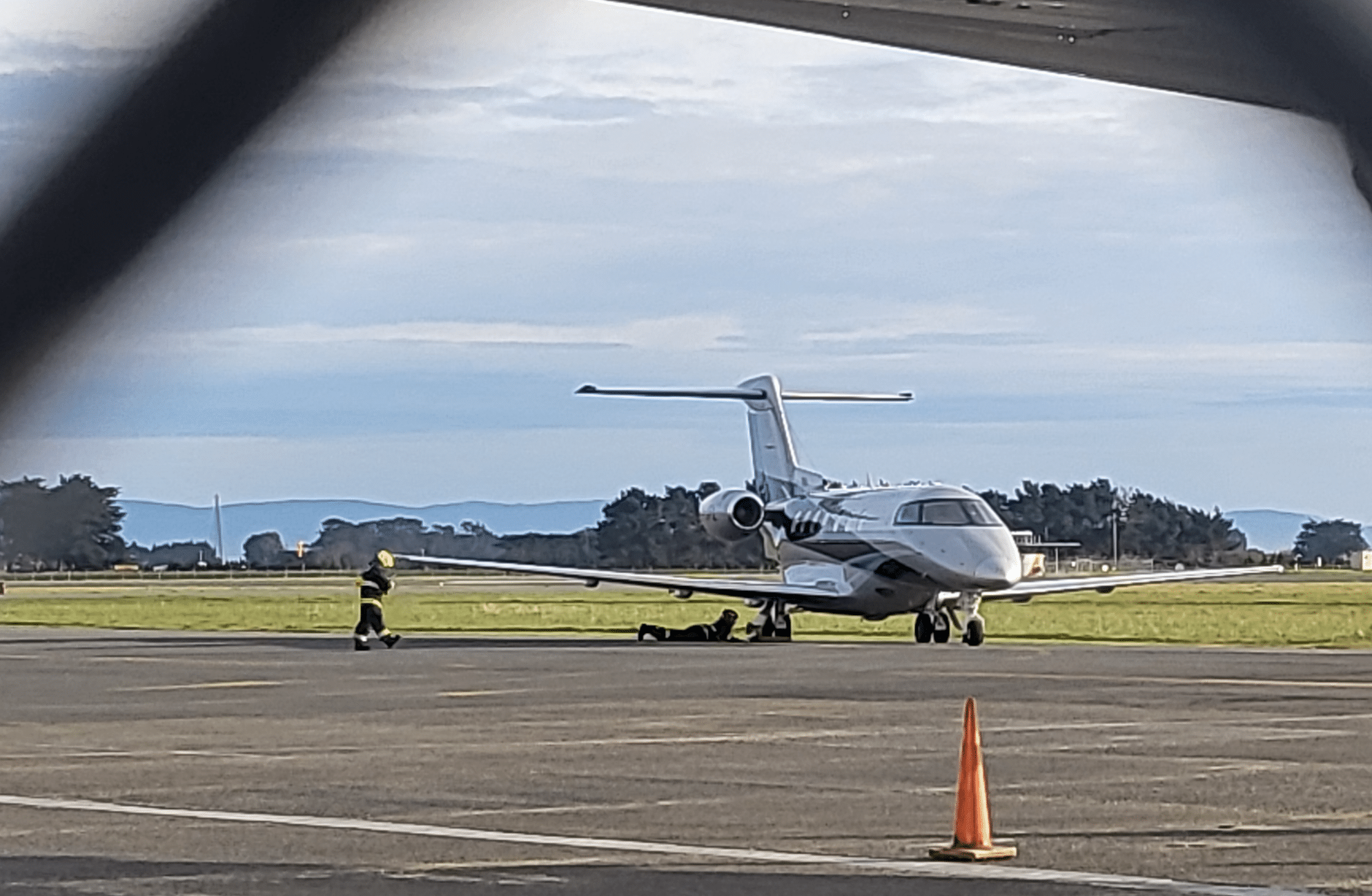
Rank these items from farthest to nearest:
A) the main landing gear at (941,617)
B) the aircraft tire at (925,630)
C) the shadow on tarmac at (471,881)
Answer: the aircraft tire at (925,630), the main landing gear at (941,617), the shadow on tarmac at (471,881)

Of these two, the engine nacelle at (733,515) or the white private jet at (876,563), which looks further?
the engine nacelle at (733,515)

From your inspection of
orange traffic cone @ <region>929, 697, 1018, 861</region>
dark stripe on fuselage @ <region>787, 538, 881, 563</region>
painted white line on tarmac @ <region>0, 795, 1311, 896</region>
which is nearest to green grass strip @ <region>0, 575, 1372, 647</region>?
dark stripe on fuselage @ <region>787, 538, 881, 563</region>

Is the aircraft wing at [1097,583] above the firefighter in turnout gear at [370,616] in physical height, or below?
above

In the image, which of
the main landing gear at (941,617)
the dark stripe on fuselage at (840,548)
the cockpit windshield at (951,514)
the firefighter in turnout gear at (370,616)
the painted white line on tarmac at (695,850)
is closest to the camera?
the painted white line on tarmac at (695,850)

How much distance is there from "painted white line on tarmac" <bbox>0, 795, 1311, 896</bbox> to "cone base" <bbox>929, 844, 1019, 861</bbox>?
5.4 inches

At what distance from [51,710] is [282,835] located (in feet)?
36.6

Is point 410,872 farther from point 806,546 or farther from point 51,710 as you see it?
point 806,546

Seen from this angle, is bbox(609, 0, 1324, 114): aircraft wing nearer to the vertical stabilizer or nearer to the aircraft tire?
the aircraft tire

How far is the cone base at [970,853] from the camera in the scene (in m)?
10.6

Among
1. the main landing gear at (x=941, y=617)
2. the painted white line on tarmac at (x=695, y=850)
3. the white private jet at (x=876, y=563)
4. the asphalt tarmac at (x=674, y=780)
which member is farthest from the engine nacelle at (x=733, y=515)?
the painted white line on tarmac at (x=695, y=850)

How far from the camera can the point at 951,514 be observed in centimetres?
4031

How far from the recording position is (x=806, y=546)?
44562 millimetres

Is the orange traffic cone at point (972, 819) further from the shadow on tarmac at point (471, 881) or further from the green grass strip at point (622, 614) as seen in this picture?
the green grass strip at point (622, 614)

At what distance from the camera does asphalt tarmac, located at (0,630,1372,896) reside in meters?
10.2
